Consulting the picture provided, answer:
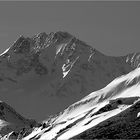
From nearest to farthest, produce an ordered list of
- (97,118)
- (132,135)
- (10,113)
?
(132,135), (97,118), (10,113)

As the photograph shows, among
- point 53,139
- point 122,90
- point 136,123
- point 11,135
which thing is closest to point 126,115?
point 136,123

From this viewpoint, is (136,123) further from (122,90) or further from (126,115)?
(122,90)

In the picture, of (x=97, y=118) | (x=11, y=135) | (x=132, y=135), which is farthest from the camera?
(x=11, y=135)

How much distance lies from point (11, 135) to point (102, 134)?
46234 millimetres

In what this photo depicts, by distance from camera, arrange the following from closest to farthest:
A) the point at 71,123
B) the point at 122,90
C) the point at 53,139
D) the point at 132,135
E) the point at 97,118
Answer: the point at 132,135
the point at 97,118
the point at 53,139
the point at 71,123
the point at 122,90

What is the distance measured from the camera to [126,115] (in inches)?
1795

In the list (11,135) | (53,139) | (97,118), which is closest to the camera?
(97,118)

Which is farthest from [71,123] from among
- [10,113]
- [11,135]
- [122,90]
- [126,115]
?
[10,113]

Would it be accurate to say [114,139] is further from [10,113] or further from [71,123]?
[10,113]

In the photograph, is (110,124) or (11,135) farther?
(11,135)

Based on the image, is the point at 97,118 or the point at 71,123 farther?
the point at 71,123

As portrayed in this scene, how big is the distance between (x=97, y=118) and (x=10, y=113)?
143 meters

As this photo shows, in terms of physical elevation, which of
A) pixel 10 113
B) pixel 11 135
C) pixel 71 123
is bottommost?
pixel 10 113

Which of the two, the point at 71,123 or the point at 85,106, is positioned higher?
the point at 71,123
